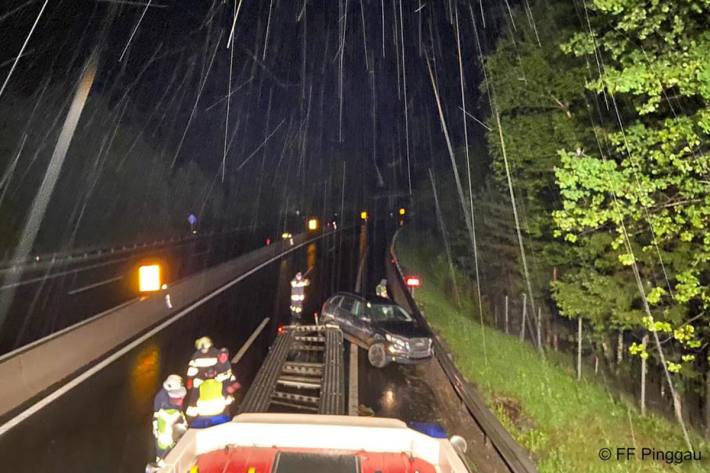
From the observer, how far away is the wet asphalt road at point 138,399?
8.25 meters

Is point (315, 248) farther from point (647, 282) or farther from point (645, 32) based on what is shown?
point (645, 32)

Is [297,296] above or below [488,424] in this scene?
above

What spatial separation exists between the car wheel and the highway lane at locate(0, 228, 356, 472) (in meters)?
2.61

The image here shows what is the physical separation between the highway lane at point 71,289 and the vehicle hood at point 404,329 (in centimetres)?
949

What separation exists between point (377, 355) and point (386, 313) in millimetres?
1583

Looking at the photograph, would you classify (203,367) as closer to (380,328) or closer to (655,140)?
(655,140)

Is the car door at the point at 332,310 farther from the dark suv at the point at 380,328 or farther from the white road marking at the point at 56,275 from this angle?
the white road marking at the point at 56,275

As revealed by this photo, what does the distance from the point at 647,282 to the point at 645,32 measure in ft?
20.5

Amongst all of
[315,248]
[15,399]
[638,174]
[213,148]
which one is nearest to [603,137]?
[638,174]

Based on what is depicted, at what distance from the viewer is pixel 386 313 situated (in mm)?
15273

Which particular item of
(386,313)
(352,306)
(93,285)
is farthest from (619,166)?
(93,285)

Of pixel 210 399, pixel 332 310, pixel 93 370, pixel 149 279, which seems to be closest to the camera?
pixel 210 399

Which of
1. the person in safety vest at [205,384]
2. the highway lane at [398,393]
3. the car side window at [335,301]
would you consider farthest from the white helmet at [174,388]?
the car side window at [335,301]

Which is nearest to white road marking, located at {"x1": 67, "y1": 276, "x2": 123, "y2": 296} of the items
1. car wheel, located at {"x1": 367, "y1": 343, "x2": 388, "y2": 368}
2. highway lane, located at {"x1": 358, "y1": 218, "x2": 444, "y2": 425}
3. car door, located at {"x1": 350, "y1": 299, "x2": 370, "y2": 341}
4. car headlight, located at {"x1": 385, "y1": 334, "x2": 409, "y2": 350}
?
car door, located at {"x1": 350, "y1": 299, "x2": 370, "y2": 341}
